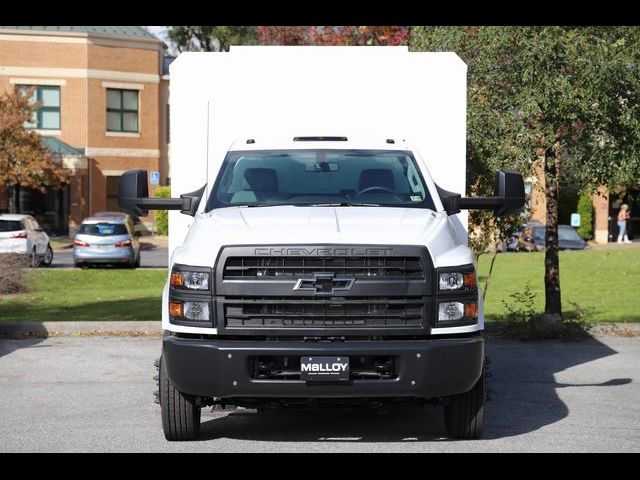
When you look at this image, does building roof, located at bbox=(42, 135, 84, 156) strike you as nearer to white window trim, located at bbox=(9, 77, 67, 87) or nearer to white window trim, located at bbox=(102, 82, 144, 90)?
white window trim, located at bbox=(9, 77, 67, 87)

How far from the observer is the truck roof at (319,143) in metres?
9.83

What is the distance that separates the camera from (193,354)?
26.0 ft

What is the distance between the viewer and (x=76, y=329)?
49.0 feet

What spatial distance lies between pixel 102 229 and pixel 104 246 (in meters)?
0.57

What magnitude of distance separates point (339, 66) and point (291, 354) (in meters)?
3.77

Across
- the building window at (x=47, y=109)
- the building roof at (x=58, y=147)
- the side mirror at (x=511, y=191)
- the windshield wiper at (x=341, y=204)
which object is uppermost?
the building window at (x=47, y=109)

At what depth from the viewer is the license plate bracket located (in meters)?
7.84

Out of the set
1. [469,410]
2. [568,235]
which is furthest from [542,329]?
[568,235]

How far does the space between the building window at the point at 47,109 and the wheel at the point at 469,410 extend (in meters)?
43.9

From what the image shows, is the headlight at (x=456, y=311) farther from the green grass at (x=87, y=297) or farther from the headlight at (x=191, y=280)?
the green grass at (x=87, y=297)

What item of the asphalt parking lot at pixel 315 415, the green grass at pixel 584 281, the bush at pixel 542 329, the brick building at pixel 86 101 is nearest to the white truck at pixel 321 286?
the asphalt parking lot at pixel 315 415

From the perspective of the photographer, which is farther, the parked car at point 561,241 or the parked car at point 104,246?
the parked car at point 561,241

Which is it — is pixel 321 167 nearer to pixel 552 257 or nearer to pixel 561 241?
pixel 552 257

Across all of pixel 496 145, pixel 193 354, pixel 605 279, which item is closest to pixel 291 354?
pixel 193 354
